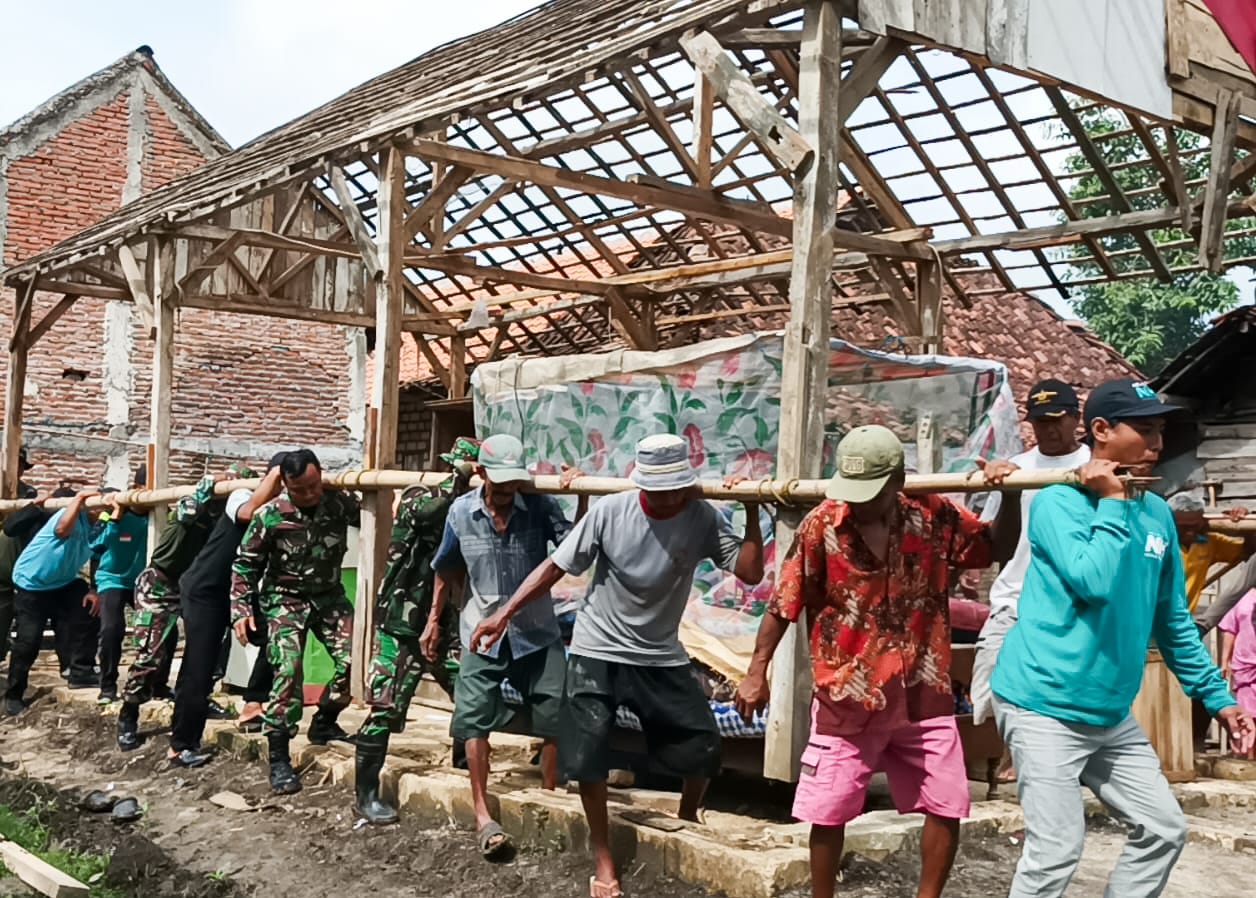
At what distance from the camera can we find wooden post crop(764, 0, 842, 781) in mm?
5980

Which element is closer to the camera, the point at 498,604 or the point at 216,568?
the point at 498,604

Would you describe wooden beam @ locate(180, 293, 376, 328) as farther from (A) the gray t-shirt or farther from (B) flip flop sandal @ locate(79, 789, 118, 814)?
(A) the gray t-shirt

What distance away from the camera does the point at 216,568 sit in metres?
7.96

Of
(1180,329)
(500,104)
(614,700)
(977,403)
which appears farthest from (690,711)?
(1180,329)

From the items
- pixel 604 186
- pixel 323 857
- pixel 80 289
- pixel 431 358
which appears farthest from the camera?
pixel 431 358

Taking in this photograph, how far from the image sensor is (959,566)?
4699 millimetres

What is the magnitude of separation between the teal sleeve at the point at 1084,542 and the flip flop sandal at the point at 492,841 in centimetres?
277

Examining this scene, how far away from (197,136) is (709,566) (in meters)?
15.5

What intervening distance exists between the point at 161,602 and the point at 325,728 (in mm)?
1519

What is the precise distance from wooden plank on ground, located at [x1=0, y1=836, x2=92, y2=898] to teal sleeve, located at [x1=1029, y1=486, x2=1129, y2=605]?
3.93m

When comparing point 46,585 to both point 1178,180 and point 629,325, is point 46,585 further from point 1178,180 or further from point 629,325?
point 1178,180

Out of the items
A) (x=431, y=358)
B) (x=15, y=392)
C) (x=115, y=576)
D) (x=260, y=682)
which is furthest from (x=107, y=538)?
(x=431, y=358)

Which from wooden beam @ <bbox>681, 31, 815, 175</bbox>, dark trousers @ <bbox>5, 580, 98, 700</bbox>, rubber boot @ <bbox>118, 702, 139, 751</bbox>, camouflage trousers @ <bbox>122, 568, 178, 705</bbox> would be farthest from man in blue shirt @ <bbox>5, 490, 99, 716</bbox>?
→ wooden beam @ <bbox>681, 31, 815, 175</bbox>

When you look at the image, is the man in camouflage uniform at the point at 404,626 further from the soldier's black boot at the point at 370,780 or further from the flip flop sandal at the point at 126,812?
the flip flop sandal at the point at 126,812
